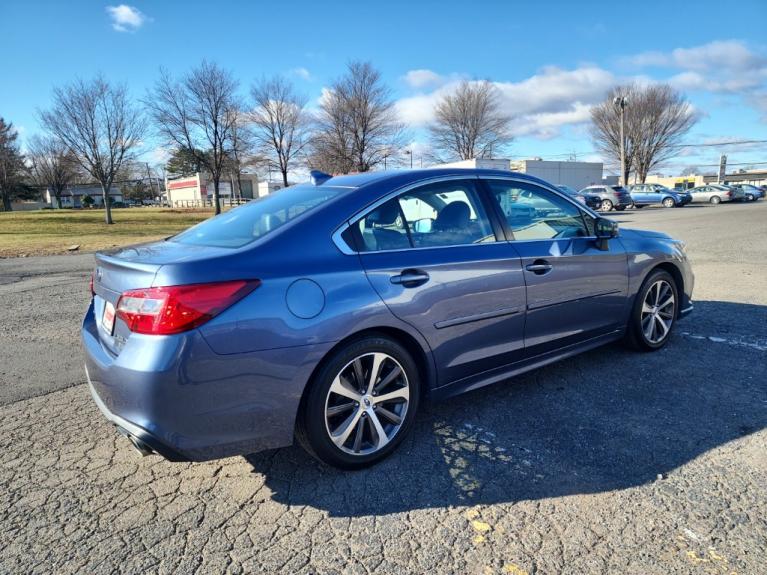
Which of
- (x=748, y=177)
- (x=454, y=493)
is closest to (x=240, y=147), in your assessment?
(x=454, y=493)

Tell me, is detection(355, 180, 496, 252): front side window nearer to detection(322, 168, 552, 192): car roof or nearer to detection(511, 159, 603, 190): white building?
detection(322, 168, 552, 192): car roof

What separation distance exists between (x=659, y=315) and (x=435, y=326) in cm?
268

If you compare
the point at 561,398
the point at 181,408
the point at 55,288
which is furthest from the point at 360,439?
the point at 55,288

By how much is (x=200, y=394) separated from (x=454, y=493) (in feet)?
4.37

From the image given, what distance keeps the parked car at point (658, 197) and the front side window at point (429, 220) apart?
38050 millimetres

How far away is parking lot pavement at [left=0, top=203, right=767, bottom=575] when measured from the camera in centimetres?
208

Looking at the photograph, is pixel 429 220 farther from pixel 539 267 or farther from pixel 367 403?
pixel 367 403

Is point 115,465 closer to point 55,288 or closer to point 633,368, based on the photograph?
point 633,368

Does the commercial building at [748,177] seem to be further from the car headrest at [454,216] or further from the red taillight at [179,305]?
the red taillight at [179,305]

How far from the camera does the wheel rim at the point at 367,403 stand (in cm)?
260

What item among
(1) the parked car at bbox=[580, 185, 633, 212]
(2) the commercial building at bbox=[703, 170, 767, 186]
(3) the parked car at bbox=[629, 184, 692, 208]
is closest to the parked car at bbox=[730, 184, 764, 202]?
(3) the parked car at bbox=[629, 184, 692, 208]

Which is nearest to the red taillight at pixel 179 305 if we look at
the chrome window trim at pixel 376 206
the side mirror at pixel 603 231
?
the chrome window trim at pixel 376 206

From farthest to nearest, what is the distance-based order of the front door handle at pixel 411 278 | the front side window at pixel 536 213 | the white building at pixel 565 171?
1. the white building at pixel 565 171
2. the front side window at pixel 536 213
3. the front door handle at pixel 411 278

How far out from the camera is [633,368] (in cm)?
405
